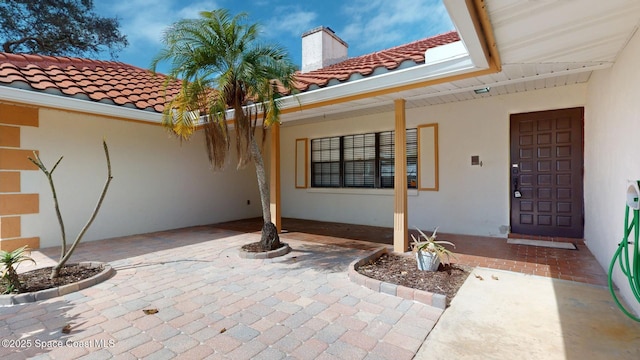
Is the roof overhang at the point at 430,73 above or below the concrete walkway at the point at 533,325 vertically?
above

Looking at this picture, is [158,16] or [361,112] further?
[158,16]

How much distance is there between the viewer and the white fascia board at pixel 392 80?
13.1 feet

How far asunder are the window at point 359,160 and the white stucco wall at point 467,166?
0.30 metres

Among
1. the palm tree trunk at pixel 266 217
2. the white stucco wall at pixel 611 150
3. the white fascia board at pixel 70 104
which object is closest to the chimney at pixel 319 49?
the white fascia board at pixel 70 104

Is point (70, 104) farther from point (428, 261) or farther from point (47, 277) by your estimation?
point (428, 261)

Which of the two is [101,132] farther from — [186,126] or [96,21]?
[96,21]

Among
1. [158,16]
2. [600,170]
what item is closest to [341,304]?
[600,170]

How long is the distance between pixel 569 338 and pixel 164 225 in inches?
321

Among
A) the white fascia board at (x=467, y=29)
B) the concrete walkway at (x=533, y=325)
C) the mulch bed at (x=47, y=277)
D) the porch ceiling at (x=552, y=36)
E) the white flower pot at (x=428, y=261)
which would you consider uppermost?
the porch ceiling at (x=552, y=36)

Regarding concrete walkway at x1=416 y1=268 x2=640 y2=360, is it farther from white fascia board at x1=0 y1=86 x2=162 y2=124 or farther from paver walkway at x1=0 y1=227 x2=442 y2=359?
white fascia board at x1=0 y1=86 x2=162 y2=124

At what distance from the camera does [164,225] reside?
7.91 meters

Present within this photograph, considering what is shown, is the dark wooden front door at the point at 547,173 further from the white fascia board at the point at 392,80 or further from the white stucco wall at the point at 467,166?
the white fascia board at the point at 392,80

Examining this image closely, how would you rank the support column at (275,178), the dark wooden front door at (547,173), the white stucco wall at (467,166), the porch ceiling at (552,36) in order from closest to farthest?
the porch ceiling at (552,36), the dark wooden front door at (547,173), the white stucco wall at (467,166), the support column at (275,178)

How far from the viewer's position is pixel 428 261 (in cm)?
409
